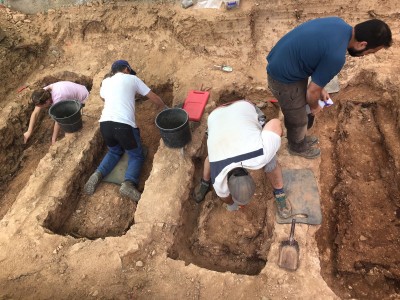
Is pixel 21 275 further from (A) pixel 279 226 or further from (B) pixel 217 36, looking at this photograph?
(B) pixel 217 36

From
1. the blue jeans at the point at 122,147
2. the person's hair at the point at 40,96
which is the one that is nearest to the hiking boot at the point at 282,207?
the blue jeans at the point at 122,147

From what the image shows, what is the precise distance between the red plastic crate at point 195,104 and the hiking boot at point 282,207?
1614 mm

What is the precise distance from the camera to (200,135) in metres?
4.49

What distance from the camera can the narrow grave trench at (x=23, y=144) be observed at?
17.2 feet

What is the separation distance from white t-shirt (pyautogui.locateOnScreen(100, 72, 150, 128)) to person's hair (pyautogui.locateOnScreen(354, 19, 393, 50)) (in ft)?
8.96

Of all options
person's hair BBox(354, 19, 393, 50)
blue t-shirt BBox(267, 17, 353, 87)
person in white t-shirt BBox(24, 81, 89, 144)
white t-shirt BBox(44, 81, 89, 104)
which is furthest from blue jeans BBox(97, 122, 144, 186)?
person's hair BBox(354, 19, 393, 50)

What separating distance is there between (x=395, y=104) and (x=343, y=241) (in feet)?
7.19

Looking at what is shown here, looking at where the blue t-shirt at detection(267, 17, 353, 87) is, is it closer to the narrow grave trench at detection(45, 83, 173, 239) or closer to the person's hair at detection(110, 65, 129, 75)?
the person's hair at detection(110, 65, 129, 75)

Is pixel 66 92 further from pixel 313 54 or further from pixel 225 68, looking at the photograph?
pixel 313 54

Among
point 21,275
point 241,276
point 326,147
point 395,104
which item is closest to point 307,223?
point 241,276

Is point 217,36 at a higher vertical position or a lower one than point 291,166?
higher

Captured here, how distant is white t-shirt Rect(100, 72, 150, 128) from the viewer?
4.26 m

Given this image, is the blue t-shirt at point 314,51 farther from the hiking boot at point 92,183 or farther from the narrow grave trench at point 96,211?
the hiking boot at point 92,183

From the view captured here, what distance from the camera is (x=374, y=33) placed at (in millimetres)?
2848
